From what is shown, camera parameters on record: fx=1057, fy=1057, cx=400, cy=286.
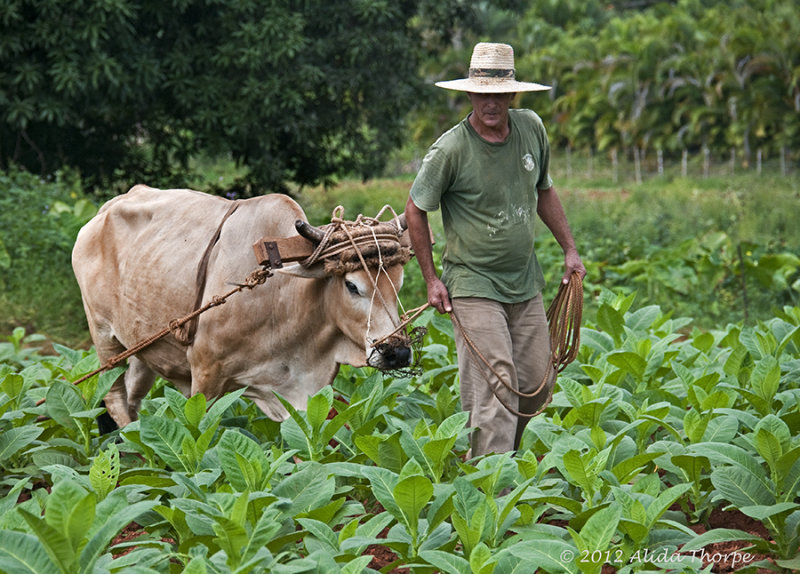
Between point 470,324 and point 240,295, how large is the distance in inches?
46.2

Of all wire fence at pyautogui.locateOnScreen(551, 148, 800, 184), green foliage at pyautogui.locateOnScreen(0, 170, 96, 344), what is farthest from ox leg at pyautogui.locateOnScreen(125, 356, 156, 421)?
wire fence at pyautogui.locateOnScreen(551, 148, 800, 184)

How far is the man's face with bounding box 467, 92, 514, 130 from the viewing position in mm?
4777

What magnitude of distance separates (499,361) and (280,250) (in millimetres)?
1162

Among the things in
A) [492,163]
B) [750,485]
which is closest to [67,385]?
[492,163]

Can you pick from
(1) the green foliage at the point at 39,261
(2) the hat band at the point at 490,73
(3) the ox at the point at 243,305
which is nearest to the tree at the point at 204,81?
(1) the green foliage at the point at 39,261

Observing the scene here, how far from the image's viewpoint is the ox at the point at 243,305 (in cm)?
512

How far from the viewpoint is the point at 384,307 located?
200 inches

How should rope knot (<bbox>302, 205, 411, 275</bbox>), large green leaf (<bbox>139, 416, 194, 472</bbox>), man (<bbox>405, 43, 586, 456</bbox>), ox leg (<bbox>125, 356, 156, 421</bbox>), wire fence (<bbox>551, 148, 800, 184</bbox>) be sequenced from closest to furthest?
1. large green leaf (<bbox>139, 416, 194, 472</bbox>)
2. man (<bbox>405, 43, 586, 456</bbox>)
3. rope knot (<bbox>302, 205, 411, 275</bbox>)
4. ox leg (<bbox>125, 356, 156, 421</bbox>)
5. wire fence (<bbox>551, 148, 800, 184</bbox>)

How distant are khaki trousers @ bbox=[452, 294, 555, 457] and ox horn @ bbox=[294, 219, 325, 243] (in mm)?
717

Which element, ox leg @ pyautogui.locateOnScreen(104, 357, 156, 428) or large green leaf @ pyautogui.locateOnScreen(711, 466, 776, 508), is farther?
ox leg @ pyautogui.locateOnScreen(104, 357, 156, 428)

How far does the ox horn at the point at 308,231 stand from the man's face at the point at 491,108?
95 centimetres

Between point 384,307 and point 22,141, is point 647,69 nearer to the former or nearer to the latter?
point 22,141

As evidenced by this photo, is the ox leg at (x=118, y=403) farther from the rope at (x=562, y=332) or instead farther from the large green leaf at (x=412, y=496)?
the large green leaf at (x=412, y=496)

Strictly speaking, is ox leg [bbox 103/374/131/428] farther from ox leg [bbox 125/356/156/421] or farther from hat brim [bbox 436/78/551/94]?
hat brim [bbox 436/78/551/94]
